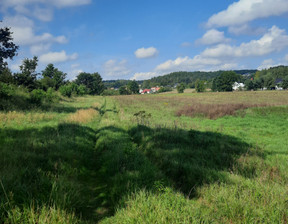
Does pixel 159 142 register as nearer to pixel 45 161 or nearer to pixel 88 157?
pixel 88 157

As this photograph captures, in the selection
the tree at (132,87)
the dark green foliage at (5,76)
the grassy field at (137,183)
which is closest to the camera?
the grassy field at (137,183)

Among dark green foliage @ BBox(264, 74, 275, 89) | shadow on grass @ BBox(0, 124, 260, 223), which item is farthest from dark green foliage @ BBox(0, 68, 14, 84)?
dark green foliage @ BBox(264, 74, 275, 89)

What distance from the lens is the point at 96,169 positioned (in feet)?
18.8

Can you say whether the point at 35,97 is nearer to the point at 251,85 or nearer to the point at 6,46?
the point at 6,46

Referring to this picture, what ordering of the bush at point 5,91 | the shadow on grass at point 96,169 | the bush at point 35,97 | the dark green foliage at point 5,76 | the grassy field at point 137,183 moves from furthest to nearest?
the dark green foliage at point 5,76 < the bush at point 35,97 < the bush at point 5,91 < the shadow on grass at point 96,169 < the grassy field at point 137,183

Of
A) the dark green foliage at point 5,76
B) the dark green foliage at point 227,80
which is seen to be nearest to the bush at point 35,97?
the dark green foliage at point 5,76

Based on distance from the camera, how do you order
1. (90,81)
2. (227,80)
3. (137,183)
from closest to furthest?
(137,183)
(227,80)
(90,81)

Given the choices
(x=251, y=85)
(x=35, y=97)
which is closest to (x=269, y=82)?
(x=251, y=85)

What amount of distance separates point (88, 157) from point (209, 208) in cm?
456

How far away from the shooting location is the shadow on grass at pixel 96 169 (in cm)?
347

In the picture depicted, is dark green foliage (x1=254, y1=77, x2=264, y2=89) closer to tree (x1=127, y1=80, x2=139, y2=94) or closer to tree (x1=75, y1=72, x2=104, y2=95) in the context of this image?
tree (x1=127, y1=80, x2=139, y2=94)

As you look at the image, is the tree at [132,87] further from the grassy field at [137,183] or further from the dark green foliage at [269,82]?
the grassy field at [137,183]

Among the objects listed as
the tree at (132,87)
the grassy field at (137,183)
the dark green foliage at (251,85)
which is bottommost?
the grassy field at (137,183)

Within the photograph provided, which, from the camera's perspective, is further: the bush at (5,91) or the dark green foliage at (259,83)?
the dark green foliage at (259,83)
